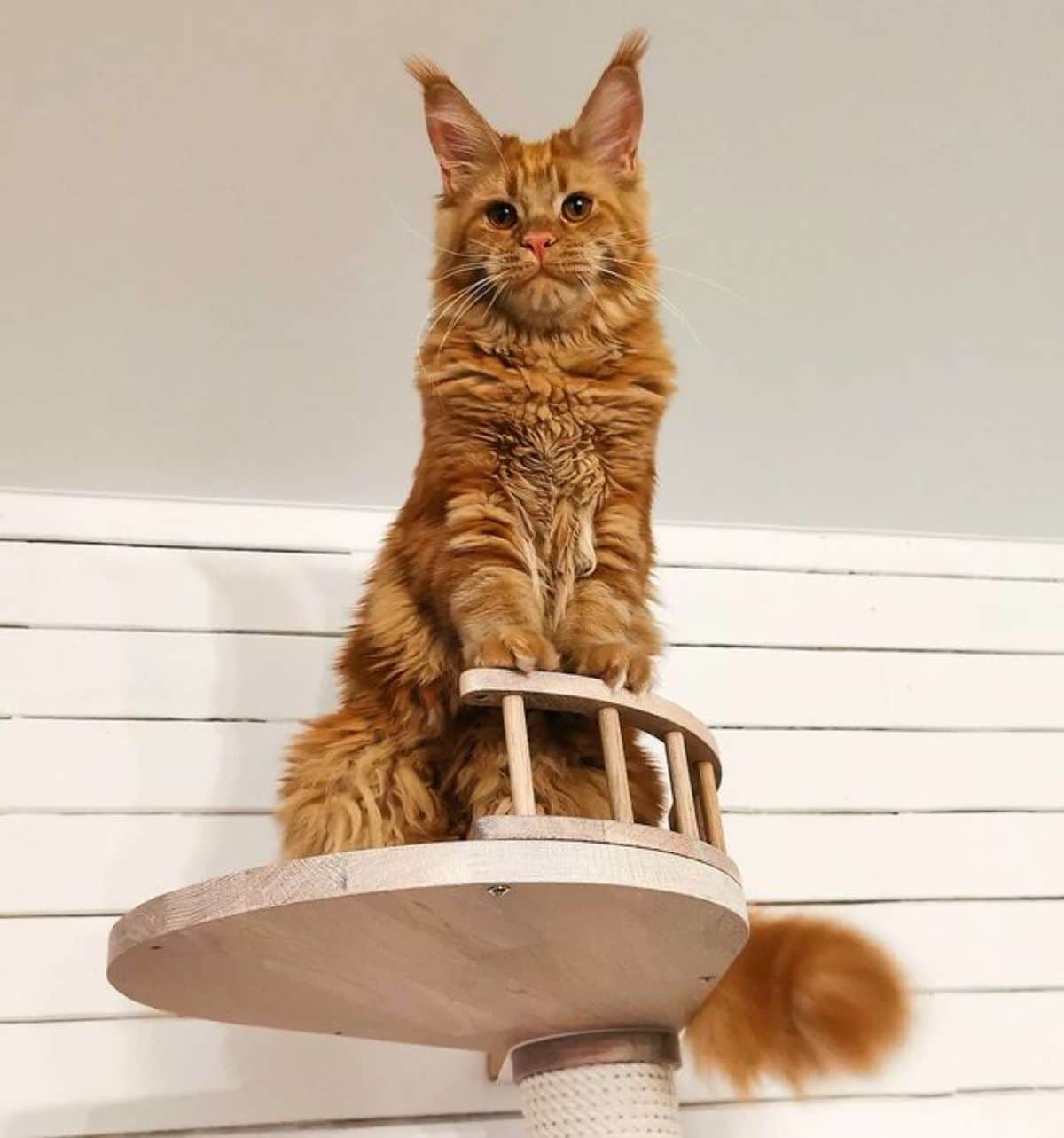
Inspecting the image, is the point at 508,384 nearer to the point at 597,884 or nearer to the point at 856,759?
the point at 597,884

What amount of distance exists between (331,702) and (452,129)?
0.84 metres

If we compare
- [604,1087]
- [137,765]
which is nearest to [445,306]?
[604,1087]

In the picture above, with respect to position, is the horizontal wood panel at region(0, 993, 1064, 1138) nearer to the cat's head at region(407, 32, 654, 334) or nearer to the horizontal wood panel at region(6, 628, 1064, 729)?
the horizontal wood panel at region(6, 628, 1064, 729)

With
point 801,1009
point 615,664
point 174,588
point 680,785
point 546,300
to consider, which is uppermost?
point 546,300

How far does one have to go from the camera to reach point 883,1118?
1.56 metres

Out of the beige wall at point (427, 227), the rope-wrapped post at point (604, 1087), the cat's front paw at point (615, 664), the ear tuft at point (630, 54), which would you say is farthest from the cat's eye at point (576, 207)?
the rope-wrapped post at point (604, 1087)

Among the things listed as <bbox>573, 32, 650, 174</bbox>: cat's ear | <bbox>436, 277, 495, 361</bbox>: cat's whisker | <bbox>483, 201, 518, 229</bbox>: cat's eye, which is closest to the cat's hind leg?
<bbox>436, 277, 495, 361</bbox>: cat's whisker

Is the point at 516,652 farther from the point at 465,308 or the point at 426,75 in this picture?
the point at 426,75

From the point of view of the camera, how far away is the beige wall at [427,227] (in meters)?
1.19

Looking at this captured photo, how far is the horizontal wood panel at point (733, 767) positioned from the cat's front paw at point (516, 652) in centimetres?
77

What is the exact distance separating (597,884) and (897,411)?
1085 mm

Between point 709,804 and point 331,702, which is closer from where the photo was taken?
point 709,804

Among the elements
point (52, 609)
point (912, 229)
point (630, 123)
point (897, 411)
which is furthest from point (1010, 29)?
point (52, 609)

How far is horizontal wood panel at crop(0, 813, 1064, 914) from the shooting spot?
4.98 feet
